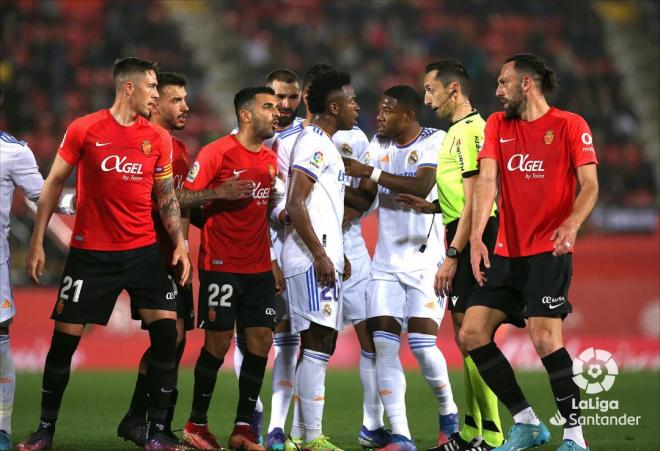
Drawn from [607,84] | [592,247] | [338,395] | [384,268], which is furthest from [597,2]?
[384,268]

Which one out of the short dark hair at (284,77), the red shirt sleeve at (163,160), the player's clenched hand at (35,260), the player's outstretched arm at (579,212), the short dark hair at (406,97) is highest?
the short dark hair at (284,77)

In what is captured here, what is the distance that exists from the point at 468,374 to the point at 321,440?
1.15 meters

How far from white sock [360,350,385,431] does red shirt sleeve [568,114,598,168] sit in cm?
235

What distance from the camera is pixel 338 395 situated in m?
11.9

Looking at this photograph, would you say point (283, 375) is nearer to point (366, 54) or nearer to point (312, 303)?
point (312, 303)

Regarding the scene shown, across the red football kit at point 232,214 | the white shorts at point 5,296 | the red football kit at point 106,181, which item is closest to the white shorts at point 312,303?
the red football kit at point 232,214

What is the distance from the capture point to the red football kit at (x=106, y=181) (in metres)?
6.76

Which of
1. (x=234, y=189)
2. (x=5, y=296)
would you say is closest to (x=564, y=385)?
(x=234, y=189)

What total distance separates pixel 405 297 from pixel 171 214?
1.90 meters

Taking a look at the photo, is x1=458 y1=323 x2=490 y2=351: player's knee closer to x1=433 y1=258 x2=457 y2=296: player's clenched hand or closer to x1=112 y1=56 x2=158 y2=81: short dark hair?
x1=433 y1=258 x2=457 y2=296: player's clenched hand

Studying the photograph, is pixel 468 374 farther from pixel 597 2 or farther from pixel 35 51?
pixel 597 2

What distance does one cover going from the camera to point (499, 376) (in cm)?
647

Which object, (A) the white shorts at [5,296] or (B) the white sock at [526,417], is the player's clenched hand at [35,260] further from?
(B) the white sock at [526,417]

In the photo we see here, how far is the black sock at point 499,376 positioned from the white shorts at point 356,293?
145cm
